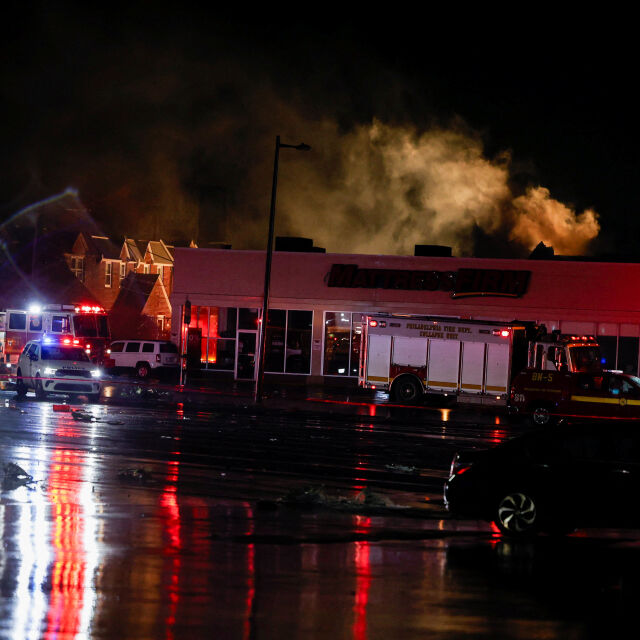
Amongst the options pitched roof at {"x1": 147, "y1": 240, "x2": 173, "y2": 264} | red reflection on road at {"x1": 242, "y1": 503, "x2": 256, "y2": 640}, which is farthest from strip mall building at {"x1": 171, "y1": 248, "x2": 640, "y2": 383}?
red reflection on road at {"x1": 242, "y1": 503, "x2": 256, "y2": 640}

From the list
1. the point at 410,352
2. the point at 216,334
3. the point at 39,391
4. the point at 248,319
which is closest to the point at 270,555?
the point at 39,391

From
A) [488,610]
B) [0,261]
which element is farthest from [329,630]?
[0,261]

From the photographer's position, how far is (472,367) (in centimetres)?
3123

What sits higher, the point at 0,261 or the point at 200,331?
the point at 0,261

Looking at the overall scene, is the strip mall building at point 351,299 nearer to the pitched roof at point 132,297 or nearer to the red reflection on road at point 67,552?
the pitched roof at point 132,297

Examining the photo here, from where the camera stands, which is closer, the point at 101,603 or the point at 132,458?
the point at 101,603

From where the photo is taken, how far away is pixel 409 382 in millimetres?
32219

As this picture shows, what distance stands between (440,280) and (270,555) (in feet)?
109

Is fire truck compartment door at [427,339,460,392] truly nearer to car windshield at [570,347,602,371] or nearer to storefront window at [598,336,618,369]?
car windshield at [570,347,602,371]

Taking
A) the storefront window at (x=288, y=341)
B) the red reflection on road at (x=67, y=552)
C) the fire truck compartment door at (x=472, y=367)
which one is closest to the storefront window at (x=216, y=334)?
the storefront window at (x=288, y=341)

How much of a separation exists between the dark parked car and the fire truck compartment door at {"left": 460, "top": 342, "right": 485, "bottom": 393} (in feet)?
66.1

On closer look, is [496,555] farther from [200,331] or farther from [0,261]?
[0,261]

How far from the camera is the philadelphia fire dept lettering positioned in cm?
4106

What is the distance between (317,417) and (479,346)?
26.1ft
